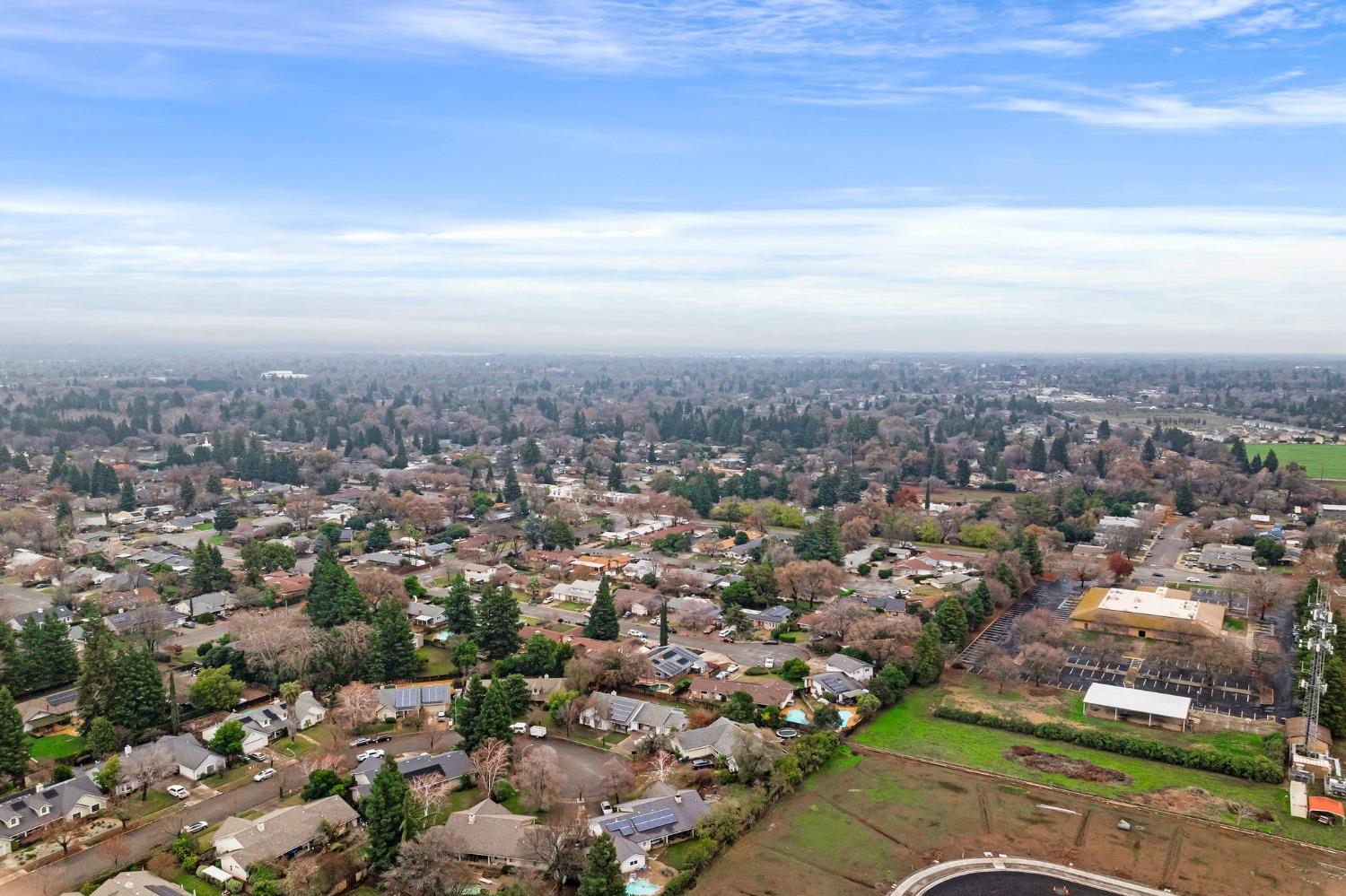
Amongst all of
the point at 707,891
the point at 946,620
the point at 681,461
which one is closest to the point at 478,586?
the point at 946,620

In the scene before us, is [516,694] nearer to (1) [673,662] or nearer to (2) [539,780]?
(2) [539,780]

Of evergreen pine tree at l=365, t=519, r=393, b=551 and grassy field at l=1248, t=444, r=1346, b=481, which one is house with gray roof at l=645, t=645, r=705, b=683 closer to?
evergreen pine tree at l=365, t=519, r=393, b=551

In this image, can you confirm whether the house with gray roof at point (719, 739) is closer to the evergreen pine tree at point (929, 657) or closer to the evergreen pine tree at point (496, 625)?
the evergreen pine tree at point (929, 657)

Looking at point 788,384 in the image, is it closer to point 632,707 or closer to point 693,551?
point 693,551

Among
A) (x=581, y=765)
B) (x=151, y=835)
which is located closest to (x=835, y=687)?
(x=581, y=765)

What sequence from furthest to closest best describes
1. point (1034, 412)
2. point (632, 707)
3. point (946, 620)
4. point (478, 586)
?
point (1034, 412), point (478, 586), point (946, 620), point (632, 707)

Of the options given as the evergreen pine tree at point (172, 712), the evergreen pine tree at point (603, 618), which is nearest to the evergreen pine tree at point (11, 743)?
the evergreen pine tree at point (172, 712)
